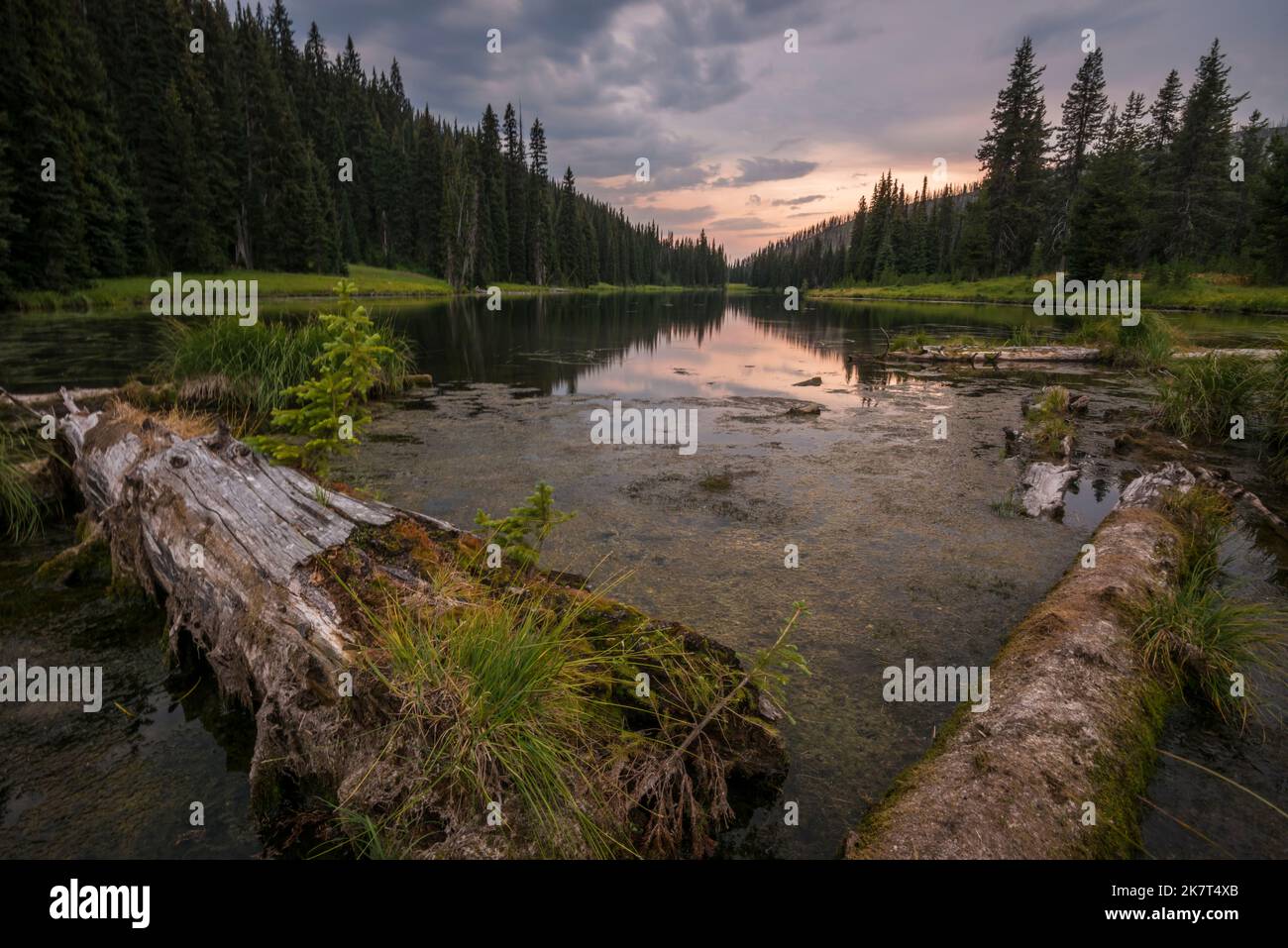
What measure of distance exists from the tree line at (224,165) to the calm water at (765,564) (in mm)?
8653

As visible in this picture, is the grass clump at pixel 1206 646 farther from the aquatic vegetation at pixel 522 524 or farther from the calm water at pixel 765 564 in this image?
the aquatic vegetation at pixel 522 524

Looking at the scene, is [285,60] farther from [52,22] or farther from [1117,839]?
[1117,839]

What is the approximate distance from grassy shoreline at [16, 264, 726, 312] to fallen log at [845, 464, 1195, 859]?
7062 mm

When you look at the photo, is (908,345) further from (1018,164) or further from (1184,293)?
(1018,164)

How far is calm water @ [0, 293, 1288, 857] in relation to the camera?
124 inches

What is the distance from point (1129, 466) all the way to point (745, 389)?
373 inches

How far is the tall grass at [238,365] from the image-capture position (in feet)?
37.2

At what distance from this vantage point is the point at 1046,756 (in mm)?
2963

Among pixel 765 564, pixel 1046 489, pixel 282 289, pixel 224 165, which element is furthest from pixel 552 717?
pixel 224 165

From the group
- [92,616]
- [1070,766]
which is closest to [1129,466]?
[1070,766]

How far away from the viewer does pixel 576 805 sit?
8.14 ft

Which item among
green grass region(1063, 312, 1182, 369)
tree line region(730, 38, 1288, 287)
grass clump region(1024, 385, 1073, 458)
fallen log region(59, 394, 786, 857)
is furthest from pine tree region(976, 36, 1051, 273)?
fallen log region(59, 394, 786, 857)

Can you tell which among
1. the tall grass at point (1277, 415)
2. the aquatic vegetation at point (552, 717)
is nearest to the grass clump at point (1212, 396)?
the tall grass at point (1277, 415)

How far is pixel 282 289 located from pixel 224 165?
427 inches
